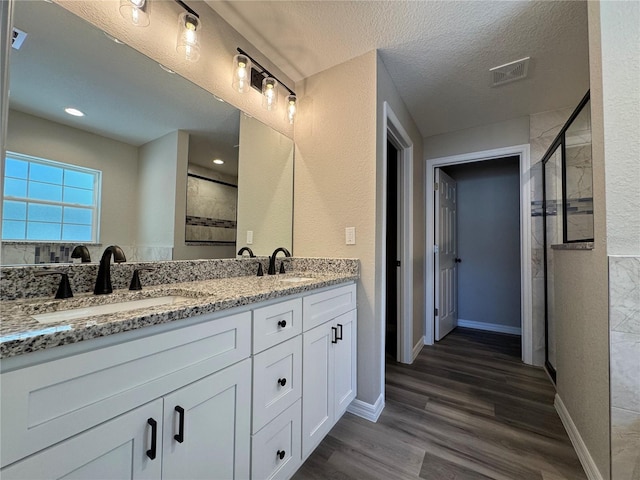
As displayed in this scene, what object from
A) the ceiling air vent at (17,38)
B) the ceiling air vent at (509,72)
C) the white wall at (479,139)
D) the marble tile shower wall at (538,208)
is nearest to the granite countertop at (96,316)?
the ceiling air vent at (17,38)

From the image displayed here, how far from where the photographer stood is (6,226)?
88 cm

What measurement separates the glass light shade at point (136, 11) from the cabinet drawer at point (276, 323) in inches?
55.0

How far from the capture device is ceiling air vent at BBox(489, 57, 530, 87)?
1.94 metres

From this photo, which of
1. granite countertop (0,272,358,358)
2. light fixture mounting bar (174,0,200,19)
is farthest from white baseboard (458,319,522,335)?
light fixture mounting bar (174,0,200,19)

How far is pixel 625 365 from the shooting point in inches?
43.1

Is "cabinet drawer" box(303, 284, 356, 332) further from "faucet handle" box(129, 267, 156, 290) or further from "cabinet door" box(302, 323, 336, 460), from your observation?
"faucet handle" box(129, 267, 156, 290)

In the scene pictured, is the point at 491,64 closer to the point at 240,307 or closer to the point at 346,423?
the point at 240,307

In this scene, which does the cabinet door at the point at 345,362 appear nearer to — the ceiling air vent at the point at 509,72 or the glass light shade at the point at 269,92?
the glass light shade at the point at 269,92

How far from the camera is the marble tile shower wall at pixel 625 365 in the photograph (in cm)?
107

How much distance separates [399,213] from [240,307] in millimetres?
2050

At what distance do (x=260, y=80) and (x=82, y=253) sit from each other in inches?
59.2

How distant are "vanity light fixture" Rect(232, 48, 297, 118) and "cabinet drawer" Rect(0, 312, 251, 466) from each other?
155 centimetres

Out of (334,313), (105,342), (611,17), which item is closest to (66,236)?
(105,342)

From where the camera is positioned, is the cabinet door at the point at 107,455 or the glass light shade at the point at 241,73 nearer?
the cabinet door at the point at 107,455
